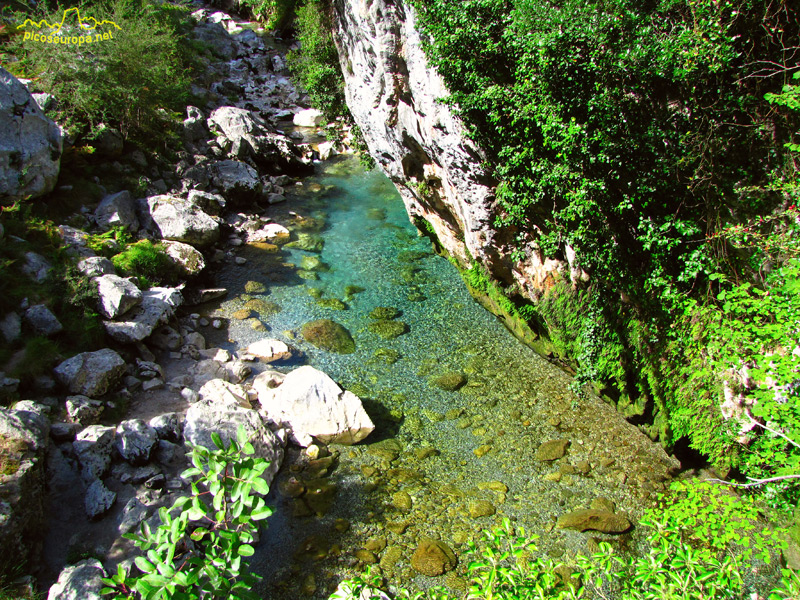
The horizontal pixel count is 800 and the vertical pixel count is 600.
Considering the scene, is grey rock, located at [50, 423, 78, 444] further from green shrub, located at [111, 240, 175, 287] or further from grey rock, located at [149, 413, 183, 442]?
green shrub, located at [111, 240, 175, 287]

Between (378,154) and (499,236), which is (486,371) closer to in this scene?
(499,236)

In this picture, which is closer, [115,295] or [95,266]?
[115,295]

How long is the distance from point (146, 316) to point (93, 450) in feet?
13.1

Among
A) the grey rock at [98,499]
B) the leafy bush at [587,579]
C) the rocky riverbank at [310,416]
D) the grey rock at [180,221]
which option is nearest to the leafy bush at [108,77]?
the rocky riverbank at [310,416]

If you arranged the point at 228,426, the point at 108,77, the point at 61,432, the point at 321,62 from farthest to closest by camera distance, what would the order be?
1. the point at 321,62
2. the point at 108,77
3. the point at 228,426
4. the point at 61,432

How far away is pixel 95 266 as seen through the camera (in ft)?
36.1

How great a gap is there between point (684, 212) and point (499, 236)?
13.3 ft

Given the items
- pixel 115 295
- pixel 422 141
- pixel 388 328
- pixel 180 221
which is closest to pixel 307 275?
pixel 388 328

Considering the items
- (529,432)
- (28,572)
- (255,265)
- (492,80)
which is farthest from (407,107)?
(28,572)

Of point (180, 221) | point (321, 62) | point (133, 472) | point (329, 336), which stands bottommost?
point (133, 472)

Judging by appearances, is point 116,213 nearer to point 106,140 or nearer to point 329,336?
point 106,140

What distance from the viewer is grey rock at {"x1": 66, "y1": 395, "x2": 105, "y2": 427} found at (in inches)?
322

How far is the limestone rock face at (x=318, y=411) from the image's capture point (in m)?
8.97

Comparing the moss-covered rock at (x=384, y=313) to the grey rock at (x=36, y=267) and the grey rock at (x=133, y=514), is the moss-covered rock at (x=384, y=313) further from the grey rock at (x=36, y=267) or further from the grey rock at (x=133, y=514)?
→ the grey rock at (x=36, y=267)
